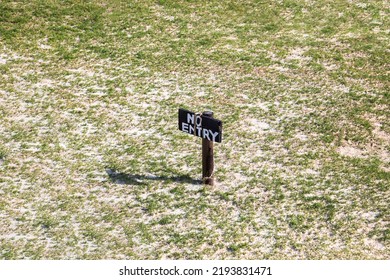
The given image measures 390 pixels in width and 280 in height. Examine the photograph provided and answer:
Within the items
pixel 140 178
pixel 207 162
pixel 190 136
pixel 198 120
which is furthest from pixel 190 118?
pixel 190 136

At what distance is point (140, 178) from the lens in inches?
325

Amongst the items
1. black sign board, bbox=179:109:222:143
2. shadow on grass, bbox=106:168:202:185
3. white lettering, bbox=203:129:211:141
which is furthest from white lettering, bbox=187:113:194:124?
shadow on grass, bbox=106:168:202:185

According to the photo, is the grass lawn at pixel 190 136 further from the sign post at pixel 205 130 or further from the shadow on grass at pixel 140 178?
the sign post at pixel 205 130

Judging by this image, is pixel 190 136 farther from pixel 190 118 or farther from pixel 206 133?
pixel 206 133

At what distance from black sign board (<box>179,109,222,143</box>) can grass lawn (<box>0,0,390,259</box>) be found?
2.18ft

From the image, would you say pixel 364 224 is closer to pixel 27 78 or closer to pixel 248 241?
pixel 248 241

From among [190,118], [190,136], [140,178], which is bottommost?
[140,178]

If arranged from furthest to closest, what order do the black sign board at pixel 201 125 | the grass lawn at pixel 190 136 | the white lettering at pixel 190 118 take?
1. the white lettering at pixel 190 118
2. the black sign board at pixel 201 125
3. the grass lawn at pixel 190 136

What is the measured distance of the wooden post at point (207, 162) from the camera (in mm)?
7859

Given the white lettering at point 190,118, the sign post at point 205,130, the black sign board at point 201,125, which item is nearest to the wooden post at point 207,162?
the sign post at point 205,130

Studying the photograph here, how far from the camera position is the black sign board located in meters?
7.59

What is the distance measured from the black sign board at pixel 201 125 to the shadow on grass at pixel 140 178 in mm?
620

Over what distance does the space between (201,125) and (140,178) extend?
1.05m
